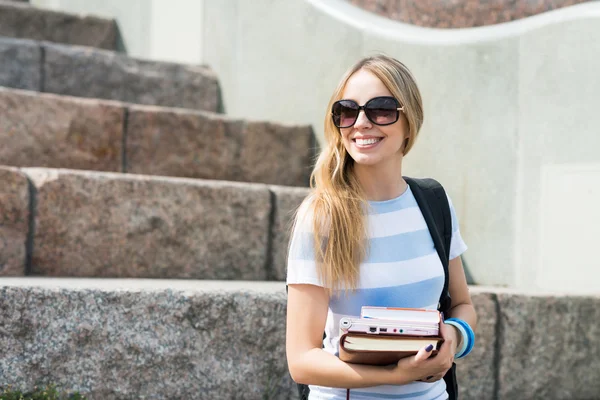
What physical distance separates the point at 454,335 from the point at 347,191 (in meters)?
0.41

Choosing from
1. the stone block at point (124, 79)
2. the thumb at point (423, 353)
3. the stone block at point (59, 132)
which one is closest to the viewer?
the thumb at point (423, 353)

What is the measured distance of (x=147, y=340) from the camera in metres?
2.28

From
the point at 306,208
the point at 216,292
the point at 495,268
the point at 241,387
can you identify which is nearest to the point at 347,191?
the point at 306,208

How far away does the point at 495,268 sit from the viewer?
10.0ft

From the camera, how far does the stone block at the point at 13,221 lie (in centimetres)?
261

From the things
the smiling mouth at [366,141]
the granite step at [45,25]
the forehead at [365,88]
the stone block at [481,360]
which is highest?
the granite step at [45,25]

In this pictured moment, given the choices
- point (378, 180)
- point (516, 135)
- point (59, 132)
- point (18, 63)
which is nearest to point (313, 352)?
point (378, 180)

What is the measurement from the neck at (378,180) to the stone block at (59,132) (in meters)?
2.02

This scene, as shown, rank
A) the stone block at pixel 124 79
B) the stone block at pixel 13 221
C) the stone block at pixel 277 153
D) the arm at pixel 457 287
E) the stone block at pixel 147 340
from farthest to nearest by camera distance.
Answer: the stone block at pixel 124 79, the stone block at pixel 277 153, the stone block at pixel 13 221, the stone block at pixel 147 340, the arm at pixel 457 287

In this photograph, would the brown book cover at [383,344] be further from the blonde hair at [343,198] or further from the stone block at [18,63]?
the stone block at [18,63]

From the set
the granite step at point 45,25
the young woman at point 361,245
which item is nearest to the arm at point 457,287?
the young woman at point 361,245

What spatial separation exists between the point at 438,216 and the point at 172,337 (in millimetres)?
982

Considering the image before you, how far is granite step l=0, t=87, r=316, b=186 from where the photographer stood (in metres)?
3.28

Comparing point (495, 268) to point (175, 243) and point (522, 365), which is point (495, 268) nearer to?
point (522, 365)
